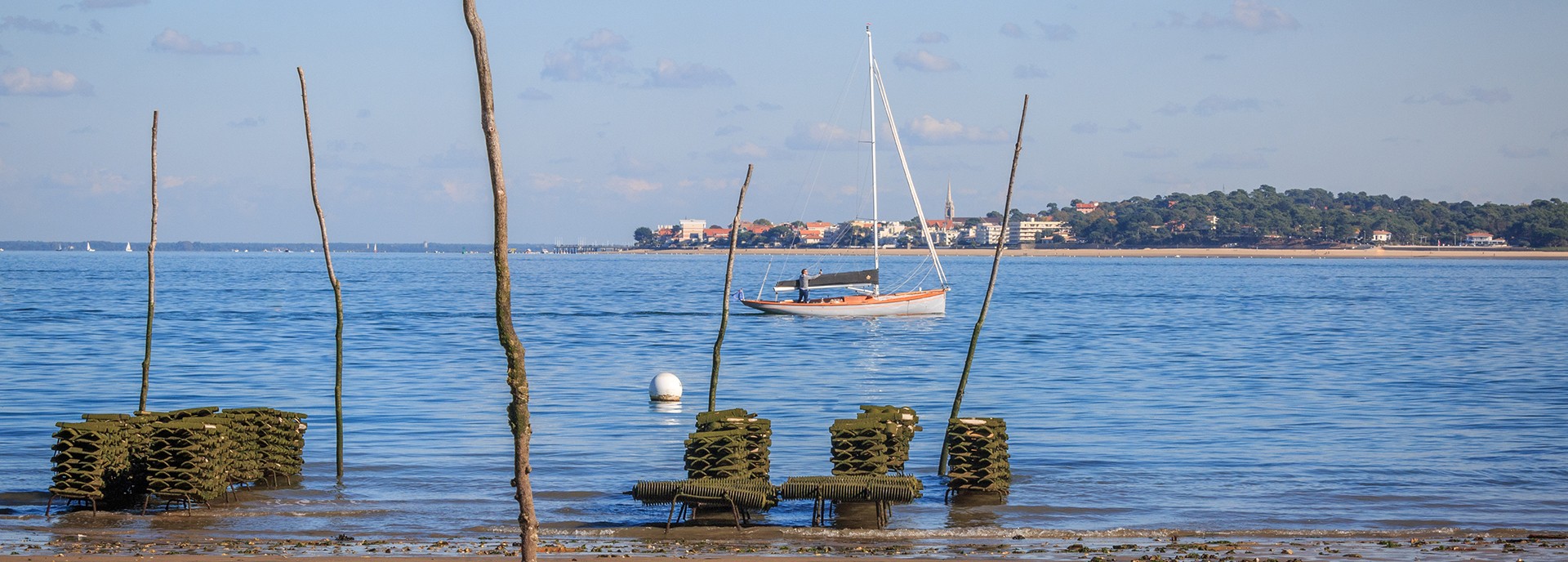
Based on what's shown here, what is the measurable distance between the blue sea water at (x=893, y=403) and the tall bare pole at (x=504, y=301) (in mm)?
7522

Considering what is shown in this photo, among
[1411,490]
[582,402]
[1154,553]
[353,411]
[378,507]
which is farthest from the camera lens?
[582,402]

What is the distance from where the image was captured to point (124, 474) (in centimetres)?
1703

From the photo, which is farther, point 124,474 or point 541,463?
point 541,463

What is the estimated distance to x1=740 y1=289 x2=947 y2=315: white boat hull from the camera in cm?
7500

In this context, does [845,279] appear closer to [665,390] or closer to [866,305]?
[866,305]

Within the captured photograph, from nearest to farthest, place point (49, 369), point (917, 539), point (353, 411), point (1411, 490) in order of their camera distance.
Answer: point (917, 539), point (1411, 490), point (353, 411), point (49, 369)

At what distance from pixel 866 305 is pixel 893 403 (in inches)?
1520

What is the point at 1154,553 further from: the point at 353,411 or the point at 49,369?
the point at 49,369

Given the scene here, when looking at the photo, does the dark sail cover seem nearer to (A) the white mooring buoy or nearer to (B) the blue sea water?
(B) the blue sea water

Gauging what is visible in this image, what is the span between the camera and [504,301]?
30.2 feet

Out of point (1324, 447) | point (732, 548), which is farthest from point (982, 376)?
point (732, 548)

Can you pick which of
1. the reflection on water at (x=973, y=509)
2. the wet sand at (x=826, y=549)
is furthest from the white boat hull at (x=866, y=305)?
the wet sand at (x=826, y=549)

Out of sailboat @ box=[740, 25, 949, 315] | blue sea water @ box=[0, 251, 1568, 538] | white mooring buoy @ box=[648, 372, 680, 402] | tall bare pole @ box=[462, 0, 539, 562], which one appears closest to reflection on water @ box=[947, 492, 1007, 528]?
blue sea water @ box=[0, 251, 1568, 538]

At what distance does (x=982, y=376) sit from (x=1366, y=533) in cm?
2748
